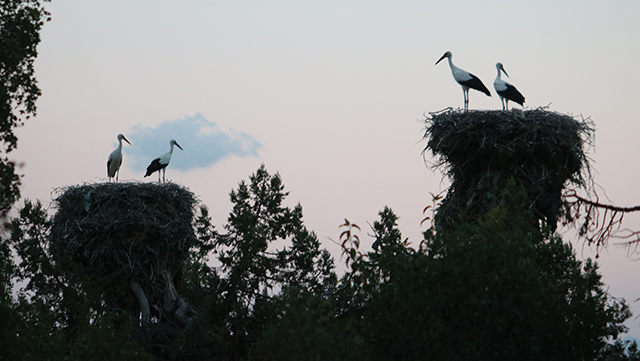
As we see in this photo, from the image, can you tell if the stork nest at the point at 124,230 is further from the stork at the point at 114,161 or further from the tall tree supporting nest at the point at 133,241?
the stork at the point at 114,161

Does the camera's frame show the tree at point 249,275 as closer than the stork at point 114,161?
Yes

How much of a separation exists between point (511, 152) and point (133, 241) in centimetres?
741

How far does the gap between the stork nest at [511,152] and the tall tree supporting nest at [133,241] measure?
5.35 metres

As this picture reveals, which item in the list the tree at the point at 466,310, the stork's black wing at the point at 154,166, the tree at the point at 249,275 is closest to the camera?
the tree at the point at 466,310

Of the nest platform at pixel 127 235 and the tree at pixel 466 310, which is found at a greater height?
the nest platform at pixel 127 235

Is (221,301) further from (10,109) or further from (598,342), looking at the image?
(598,342)

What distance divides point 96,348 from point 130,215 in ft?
10.8

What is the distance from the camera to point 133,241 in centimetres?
1392

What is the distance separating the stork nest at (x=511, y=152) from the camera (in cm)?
1380

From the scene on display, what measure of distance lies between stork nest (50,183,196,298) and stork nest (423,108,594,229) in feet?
17.5

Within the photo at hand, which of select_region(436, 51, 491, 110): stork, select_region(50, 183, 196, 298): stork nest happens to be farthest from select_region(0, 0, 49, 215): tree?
select_region(436, 51, 491, 110): stork

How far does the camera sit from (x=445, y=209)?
1470cm

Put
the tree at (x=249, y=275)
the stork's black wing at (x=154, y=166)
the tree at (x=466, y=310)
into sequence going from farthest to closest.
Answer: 1. the stork's black wing at (x=154, y=166)
2. the tree at (x=249, y=275)
3. the tree at (x=466, y=310)

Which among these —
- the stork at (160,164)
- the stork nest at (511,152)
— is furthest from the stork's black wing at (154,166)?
the stork nest at (511,152)
